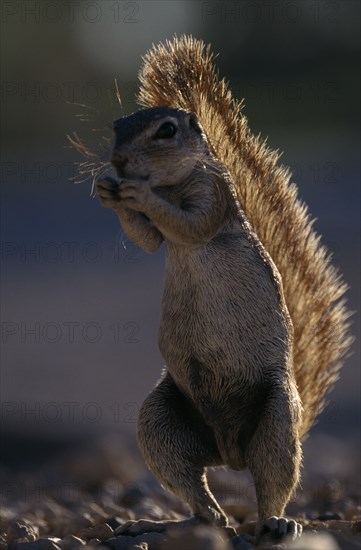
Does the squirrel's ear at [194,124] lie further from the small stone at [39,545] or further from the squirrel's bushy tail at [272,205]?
the small stone at [39,545]

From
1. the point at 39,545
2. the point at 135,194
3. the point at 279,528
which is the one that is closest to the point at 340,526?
the point at 279,528

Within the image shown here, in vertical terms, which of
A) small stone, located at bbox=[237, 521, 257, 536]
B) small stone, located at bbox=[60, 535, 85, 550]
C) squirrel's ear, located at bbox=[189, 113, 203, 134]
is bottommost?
small stone, located at bbox=[60, 535, 85, 550]

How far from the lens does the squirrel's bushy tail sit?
5.96 m

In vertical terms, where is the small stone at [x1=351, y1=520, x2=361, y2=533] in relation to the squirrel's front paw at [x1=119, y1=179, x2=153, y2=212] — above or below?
below

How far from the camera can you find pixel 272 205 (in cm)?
614

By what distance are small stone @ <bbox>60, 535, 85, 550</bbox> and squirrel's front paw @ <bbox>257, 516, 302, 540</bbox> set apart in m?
0.82

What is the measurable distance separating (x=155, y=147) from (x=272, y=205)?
93 cm

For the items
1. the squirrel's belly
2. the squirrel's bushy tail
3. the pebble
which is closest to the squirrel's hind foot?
the pebble

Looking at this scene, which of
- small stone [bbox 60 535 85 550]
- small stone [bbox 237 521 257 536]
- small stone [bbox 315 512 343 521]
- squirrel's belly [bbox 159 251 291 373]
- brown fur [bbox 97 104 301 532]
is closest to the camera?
small stone [bbox 60 535 85 550]

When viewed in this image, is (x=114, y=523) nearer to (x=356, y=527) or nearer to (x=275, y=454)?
(x=275, y=454)

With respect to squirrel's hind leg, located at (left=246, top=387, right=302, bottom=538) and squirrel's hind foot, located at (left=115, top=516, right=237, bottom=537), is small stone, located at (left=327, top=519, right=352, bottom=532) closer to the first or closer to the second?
squirrel's hind leg, located at (left=246, top=387, right=302, bottom=538)

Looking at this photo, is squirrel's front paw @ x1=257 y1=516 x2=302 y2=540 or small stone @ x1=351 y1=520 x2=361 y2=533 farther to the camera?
small stone @ x1=351 y1=520 x2=361 y2=533

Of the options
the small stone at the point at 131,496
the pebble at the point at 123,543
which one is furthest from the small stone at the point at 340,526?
the small stone at the point at 131,496

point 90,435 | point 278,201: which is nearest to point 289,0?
point 90,435
